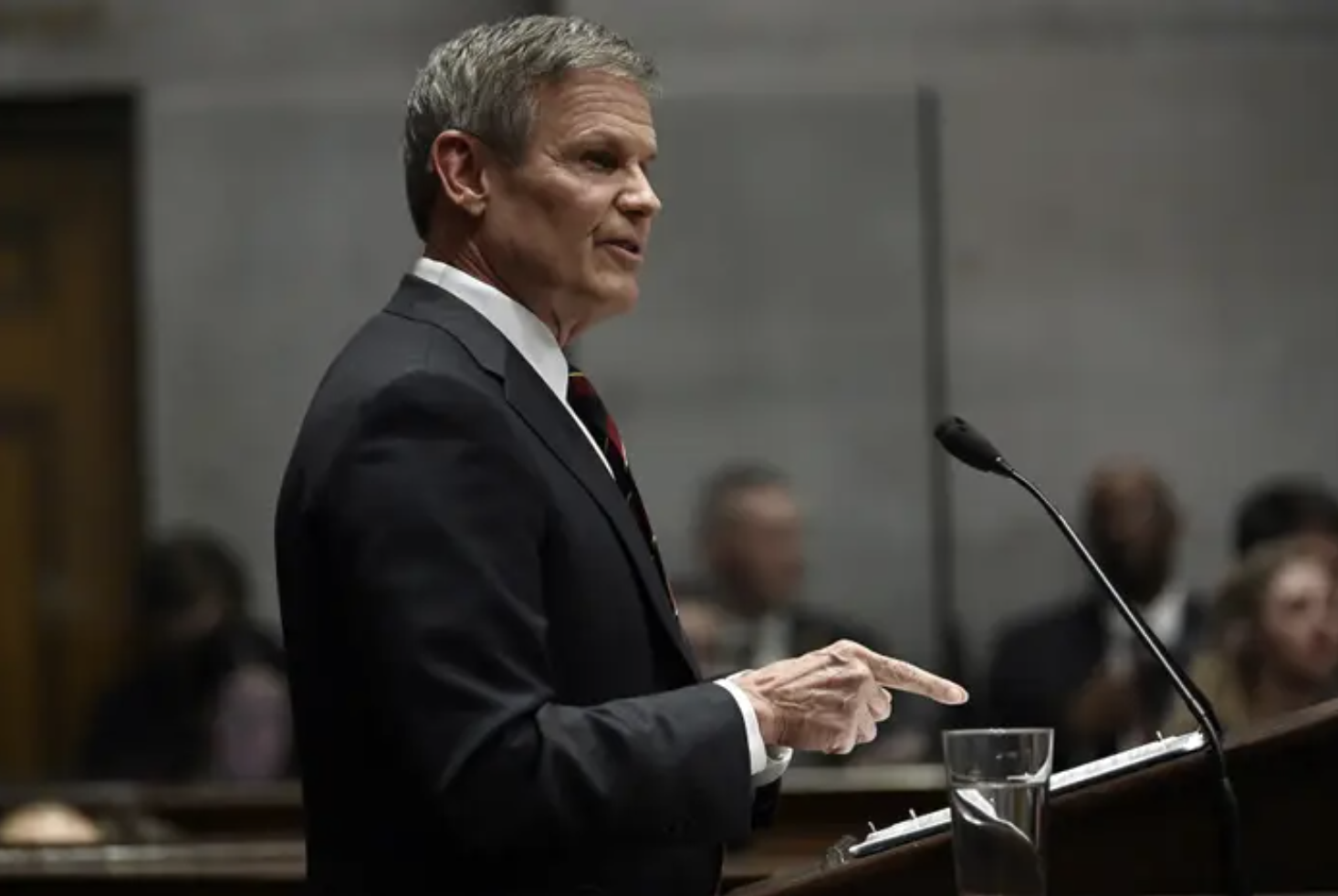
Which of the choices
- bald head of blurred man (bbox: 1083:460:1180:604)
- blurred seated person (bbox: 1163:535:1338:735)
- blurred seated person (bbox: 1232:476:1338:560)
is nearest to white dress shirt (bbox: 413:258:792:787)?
blurred seated person (bbox: 1163:535:1338:735)

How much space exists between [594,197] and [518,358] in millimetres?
156

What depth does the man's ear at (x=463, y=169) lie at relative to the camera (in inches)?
90.1

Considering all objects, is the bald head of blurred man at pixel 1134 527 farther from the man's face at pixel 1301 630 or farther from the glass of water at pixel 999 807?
the glass of water at pixel 999 807

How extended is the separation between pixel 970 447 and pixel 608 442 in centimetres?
32

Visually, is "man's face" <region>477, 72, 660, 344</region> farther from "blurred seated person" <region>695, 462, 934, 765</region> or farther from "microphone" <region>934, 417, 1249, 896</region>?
"blurred seated person" <region>695, 462, 934, 765</region>

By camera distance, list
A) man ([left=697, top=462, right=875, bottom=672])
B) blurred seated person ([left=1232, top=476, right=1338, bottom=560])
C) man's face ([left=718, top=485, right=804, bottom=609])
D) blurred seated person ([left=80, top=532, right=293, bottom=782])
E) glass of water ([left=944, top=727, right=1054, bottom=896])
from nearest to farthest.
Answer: glass of water ([left=944, top=727, right=1054, bottom=896]) → blurred seated person ([left=1232, top=476, right=1338, bottom=560]) → man ([left=697, top=462, right=875, bottom=672]) → man's face ([left=718, top=485, right=804, bottom=609]) → blurred seated person ([left=80, top=532, right=293, bottom=782])

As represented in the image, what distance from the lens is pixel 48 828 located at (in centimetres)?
469

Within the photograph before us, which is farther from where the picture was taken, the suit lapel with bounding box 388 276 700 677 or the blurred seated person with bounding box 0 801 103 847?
the blurred seated person with bounding box 0 801 103 847

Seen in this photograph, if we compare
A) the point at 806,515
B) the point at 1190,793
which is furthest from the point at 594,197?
the point at 806,515

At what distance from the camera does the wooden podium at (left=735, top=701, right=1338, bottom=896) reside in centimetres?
213

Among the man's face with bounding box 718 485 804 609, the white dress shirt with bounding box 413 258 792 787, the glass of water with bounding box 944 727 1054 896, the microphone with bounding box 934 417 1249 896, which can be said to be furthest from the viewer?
the man's face with bounding box 718 485 804 609

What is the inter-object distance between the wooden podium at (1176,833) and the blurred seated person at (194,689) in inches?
165

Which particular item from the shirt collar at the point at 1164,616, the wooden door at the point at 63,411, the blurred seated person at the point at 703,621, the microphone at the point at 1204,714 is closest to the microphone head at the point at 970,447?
the microphone at the point at 1204,714

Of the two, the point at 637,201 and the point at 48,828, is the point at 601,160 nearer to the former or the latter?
the point at 637,201
